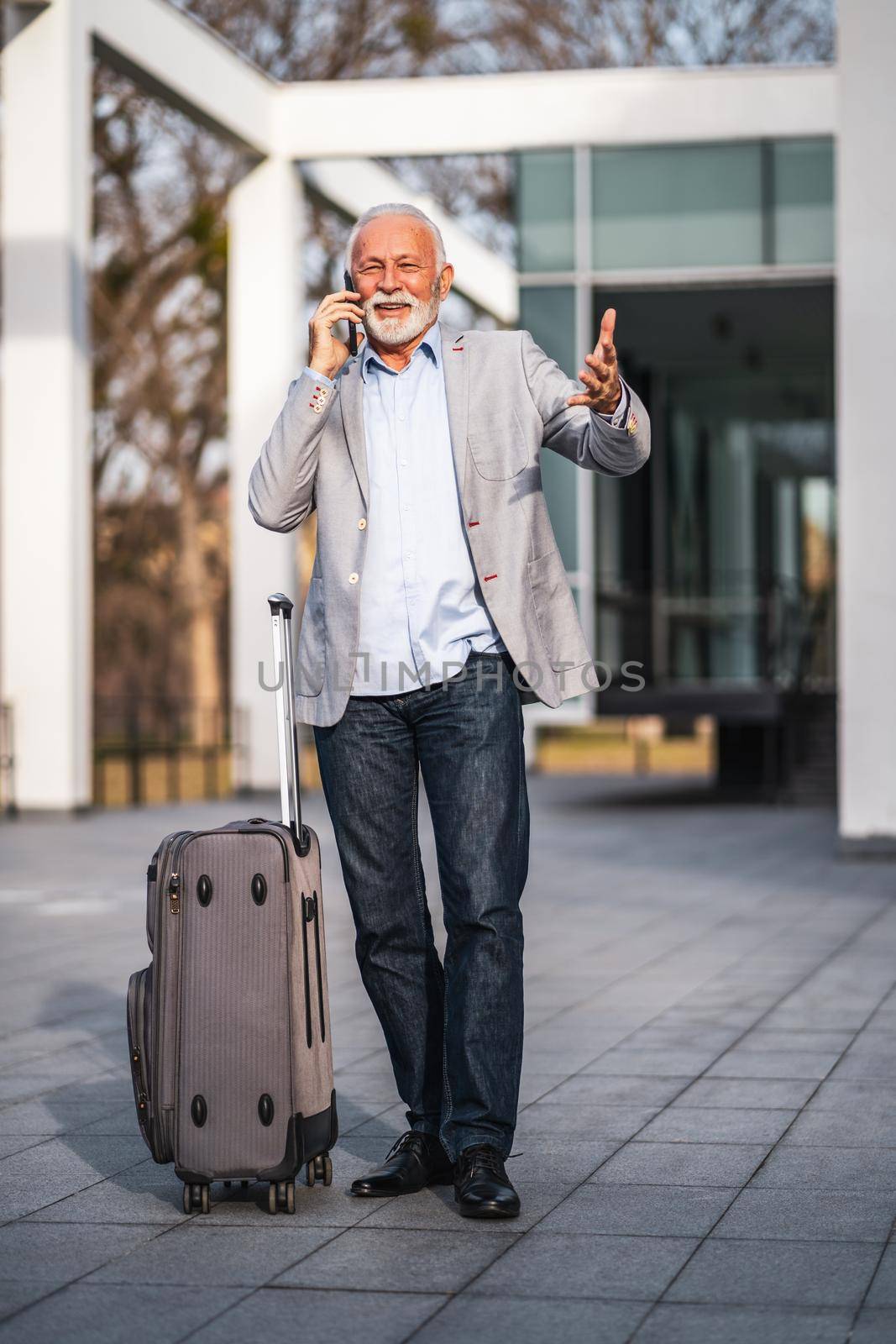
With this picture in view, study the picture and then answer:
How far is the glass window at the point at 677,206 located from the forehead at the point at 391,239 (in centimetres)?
1379

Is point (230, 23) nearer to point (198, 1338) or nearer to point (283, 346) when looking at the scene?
point (283, 346)

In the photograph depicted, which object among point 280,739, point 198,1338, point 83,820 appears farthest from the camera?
point 83,820

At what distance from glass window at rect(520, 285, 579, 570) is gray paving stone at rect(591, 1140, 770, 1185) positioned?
13.2m

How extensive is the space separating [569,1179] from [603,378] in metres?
1.65

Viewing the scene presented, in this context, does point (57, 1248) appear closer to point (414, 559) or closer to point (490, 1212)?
point (490, 1212)

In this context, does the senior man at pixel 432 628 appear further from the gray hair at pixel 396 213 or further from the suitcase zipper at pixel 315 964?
the suitcase zipper at pixel 315 964

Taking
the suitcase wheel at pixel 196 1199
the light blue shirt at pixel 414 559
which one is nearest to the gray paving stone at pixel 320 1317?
the suitcase wheel at pixel 196 1199

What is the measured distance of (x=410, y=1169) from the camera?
3998 mm

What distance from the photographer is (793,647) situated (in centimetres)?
1992

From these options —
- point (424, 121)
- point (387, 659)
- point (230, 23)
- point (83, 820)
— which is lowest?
point (83, 820)

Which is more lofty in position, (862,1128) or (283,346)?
(283,346)

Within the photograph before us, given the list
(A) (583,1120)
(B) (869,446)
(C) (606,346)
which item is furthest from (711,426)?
(C) (606,346)

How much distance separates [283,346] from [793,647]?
19.3ft

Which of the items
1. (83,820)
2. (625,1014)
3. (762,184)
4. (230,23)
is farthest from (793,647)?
(625,1014)
